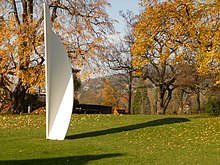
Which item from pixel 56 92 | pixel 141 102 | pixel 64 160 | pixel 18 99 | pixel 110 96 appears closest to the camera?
pixel 64 160

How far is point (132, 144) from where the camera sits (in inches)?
428

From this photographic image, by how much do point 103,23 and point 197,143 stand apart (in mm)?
14698

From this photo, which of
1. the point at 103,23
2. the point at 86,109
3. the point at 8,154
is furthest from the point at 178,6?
the point at 86,109

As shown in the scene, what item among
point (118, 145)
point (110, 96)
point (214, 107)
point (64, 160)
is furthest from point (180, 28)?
point (110, 96)

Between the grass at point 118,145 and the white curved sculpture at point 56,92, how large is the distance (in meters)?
0.43

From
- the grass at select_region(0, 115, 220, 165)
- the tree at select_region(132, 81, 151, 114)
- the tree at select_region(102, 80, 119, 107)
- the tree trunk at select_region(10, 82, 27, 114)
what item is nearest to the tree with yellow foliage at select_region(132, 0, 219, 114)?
the grass at select_region(0, 115, 220, 165)

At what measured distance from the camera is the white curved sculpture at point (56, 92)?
11.5 m

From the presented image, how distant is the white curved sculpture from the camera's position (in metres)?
11.5

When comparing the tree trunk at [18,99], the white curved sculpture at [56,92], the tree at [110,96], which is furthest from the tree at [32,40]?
the tree at [110,96]

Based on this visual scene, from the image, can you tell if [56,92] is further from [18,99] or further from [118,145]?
[18,99]

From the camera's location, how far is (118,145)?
34.7 ft

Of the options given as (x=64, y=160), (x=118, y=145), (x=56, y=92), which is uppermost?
(x=56, y=92)

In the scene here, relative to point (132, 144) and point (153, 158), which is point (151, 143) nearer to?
point (132, 144)

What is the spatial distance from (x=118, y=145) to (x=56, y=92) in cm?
259
